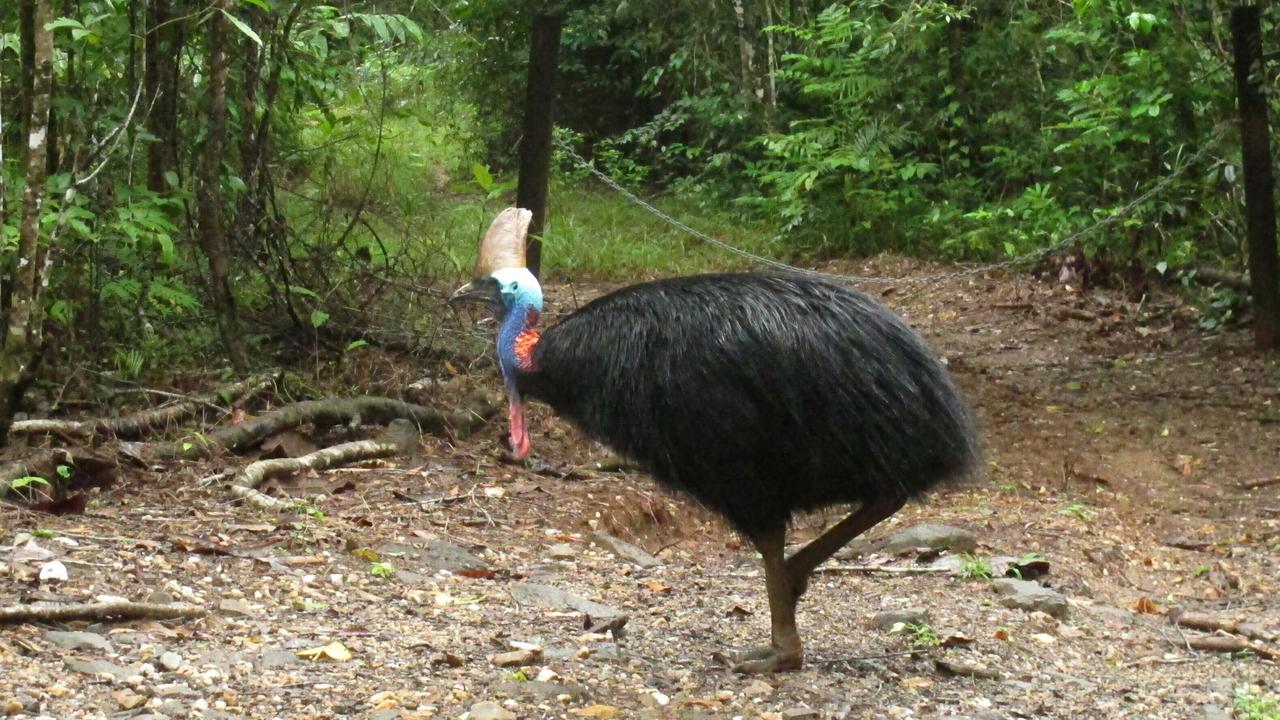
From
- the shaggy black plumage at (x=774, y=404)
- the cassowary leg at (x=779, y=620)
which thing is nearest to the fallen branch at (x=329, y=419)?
the shaggy black plumage at (x=774, y=404)

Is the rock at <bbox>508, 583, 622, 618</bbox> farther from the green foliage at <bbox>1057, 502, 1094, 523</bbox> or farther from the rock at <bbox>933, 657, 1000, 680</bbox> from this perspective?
the green foliage at <bbox>1057, 502, 1094, 523</bbox>

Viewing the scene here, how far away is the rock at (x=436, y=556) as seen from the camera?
4.65 metres

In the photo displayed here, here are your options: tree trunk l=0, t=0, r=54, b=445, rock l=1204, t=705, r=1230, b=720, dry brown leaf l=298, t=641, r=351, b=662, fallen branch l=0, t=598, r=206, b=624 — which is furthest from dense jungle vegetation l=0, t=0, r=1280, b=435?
rock l=1204, t=705, r=1230, b=720

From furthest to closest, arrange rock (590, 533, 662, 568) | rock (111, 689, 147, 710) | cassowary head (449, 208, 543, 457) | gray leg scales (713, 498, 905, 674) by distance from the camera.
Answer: rock (590, 533, 662, 568), cassowary head (449, 208, 543, 457), gray leg scales (713, 498, 905, 674), rock (111, 689, 147, 710)

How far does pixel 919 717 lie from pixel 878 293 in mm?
7382

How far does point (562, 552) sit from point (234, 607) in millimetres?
1417

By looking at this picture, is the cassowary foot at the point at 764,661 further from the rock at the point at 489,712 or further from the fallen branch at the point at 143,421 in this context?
the fallen branch at the point at 143,421

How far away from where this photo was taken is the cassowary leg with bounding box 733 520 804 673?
3.81m

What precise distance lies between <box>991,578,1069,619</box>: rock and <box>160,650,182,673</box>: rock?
8.41 ft

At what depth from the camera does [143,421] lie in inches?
216

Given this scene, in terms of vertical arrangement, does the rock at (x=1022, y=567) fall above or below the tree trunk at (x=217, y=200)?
below

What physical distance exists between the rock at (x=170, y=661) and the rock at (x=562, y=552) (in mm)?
1771

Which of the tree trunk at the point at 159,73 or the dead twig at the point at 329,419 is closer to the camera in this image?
the dead twig at the point at 329,419

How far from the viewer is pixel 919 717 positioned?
3.59 meters
